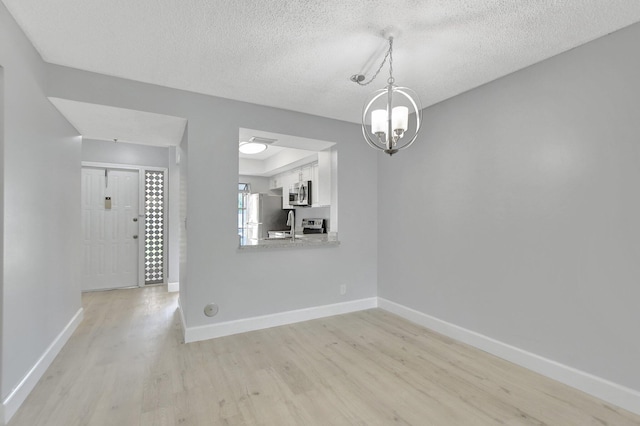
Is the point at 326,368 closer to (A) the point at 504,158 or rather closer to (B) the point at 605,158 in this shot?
(A) the point at 504,158

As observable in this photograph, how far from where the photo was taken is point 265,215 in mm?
6441

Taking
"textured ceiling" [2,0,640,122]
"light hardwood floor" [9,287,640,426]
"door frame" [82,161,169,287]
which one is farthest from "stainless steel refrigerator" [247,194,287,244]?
"textured ceiling" [2,0,640,122]

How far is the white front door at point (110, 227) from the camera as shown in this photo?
4866 millimetres

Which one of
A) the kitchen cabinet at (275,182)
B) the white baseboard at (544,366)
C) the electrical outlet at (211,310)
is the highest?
the kitchen cabinet at (275,182)

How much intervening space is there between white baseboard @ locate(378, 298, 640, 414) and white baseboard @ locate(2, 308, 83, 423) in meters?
3.40

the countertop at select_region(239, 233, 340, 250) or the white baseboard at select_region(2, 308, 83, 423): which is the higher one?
the countertop at select_region(239, 233, 340, 250)

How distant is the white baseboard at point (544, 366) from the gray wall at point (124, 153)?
15.9 ft

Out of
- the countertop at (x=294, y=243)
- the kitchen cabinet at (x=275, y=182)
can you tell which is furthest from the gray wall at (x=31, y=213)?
the kitchen cabinet at (x=275, y=182)

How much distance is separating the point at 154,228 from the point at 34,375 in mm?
3441

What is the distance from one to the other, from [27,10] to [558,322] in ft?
13.7

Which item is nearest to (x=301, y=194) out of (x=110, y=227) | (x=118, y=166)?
(x=118, y=166)

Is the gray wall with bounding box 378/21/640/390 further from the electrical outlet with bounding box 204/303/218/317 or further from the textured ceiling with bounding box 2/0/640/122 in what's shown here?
the electrical outlet with bounding box 204/303/218/317

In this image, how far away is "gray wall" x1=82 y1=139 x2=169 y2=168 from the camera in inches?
193

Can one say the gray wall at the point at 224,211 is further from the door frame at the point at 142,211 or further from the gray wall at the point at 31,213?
the door frame at the point at 142,211
